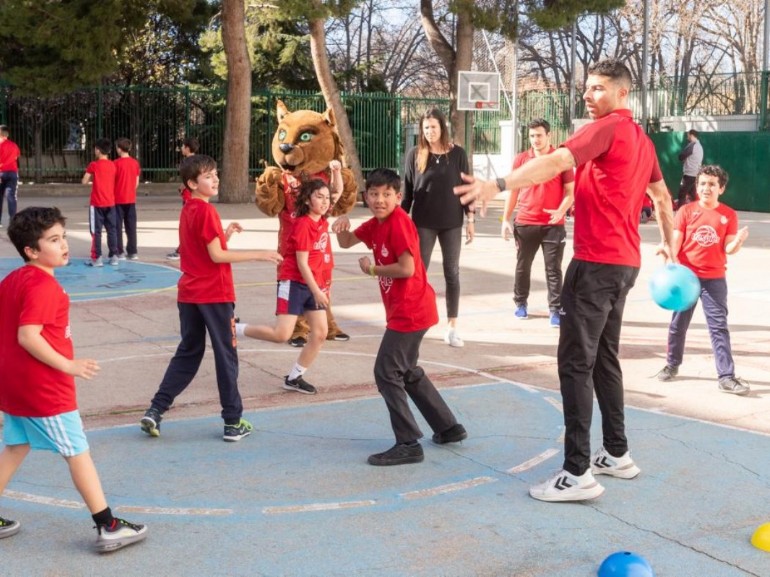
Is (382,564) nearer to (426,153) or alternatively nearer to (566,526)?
(566,526)

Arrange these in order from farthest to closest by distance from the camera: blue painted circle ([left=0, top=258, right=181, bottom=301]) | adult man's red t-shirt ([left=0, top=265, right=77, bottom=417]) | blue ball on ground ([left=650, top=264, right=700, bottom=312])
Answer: blue painted circle ([left=0, top=258, right=181, bottom=301]) < blue ball on ground ([left=650, top=264, right=700, bottom=312]) < adult man's red t-shirt ([left=0, top=265, right=77, bottom=417])

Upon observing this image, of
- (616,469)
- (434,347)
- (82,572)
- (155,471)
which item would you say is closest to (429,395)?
(616,469)

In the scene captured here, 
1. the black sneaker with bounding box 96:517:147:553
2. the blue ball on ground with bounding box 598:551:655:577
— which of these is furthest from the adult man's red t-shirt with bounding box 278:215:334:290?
the blue ball on ground with bounding box 598:551:655:577

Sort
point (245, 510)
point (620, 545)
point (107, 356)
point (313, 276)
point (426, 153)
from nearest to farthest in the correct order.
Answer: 1. point (620, 545)
2. point (245, 510)
3. point (313, 276)
4. point (107, 356)
5. point (426, 153)

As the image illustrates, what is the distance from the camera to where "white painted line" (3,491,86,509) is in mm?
4949

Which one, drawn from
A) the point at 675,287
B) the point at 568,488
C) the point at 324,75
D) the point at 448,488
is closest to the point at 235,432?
the point at 448,488

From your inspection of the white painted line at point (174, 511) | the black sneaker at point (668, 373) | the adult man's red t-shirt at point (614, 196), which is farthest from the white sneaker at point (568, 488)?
the black sneaker at point (668, 373)

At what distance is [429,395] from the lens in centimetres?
588

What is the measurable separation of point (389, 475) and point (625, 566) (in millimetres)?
1726

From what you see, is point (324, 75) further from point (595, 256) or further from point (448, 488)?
point (448, 488)

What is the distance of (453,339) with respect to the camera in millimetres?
8836

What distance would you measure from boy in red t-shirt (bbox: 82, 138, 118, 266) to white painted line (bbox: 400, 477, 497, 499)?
951 cm

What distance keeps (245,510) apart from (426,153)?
4.59 metres

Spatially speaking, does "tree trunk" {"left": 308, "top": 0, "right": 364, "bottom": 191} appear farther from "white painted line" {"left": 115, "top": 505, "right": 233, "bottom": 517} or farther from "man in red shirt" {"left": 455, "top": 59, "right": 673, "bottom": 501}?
"white painted line" {"left": 115, "top": 505, "right": 233, "bottom": 517}
